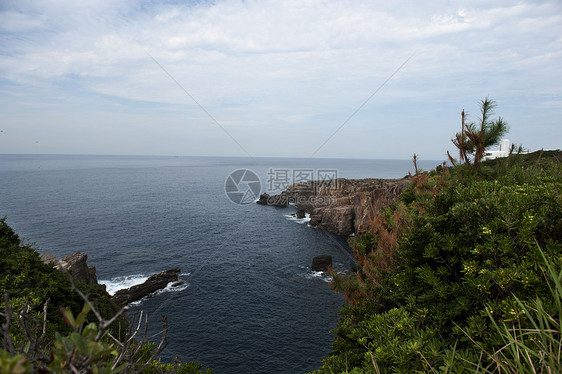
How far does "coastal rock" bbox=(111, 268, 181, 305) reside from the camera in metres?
31.8

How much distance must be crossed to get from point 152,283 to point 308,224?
3677 cm

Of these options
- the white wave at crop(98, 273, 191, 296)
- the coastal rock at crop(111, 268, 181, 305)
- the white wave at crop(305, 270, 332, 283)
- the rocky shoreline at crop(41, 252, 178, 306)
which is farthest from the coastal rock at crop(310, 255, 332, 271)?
the coastal rock at crop(111, 268, 181, 305)

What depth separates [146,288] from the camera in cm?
3456

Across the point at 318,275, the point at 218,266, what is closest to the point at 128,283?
the point at 218,266

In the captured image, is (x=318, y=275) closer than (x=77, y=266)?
No

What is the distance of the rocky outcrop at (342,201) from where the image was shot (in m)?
52.3

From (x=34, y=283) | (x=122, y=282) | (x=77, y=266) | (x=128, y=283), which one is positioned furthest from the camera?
(x=122, y=282)

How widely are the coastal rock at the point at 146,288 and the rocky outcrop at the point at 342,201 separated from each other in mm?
27020

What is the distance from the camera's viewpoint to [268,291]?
115 ft

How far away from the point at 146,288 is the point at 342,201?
1658 inches

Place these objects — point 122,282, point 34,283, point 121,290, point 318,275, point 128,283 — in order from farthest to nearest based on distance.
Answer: point 318,275 < point 122,282 < point 128,283 < point 121,290 < point 34,283

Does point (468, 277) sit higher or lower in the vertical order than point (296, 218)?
higher

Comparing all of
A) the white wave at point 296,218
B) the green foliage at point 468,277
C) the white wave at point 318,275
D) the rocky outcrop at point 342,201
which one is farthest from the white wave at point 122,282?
the white wave at point 296,218

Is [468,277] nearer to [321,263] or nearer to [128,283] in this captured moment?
[321,263]
